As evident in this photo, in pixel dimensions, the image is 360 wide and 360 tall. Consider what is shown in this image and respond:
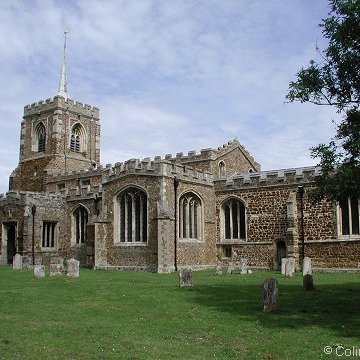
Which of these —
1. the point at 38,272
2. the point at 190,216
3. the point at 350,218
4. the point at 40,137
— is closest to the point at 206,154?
the point at 190,216

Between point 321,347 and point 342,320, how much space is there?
8.77 feet

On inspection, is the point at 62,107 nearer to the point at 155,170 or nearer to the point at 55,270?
the point at 155,170

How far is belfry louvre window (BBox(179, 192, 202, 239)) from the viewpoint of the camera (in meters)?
29.1

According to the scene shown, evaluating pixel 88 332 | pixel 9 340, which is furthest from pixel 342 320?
pixel 9 340

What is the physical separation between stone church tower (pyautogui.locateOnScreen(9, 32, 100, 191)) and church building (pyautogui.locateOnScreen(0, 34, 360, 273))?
11347mm

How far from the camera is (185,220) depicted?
29.4m

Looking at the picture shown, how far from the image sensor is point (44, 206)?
35.0 meters

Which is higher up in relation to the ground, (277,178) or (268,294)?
(277,178)

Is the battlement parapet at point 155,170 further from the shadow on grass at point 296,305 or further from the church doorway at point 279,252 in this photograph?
the shadow on grass at point 296,305

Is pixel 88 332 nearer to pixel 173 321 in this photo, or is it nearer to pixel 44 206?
pixel 173 321

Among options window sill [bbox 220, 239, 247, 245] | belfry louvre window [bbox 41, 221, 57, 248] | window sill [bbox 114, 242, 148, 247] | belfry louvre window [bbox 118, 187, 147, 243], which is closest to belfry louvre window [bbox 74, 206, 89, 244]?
belfry louvre window [bbox 41, 221, 57, 248]

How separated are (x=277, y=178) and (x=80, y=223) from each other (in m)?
15.2

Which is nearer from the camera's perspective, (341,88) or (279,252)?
(341,88)

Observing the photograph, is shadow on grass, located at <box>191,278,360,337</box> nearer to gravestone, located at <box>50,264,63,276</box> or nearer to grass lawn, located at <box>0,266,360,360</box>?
grass lawn, located at <box>0,266,360,360</box>
